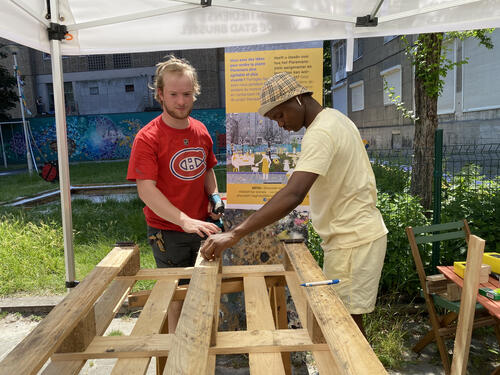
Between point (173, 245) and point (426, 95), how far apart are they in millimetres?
4470

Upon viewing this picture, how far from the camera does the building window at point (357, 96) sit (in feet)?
74.2

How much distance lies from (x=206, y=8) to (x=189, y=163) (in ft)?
4.10

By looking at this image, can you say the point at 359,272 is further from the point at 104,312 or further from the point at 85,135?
the point at 85,135

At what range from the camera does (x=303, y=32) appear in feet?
10.1

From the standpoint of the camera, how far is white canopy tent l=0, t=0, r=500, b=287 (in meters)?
2.85

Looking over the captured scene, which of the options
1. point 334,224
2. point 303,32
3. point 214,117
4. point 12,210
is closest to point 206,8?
point 303,32

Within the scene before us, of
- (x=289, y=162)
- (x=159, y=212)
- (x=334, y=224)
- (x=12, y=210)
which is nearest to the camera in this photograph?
(x=334, y=224)

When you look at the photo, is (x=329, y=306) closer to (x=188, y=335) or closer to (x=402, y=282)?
(x=188, y=335)

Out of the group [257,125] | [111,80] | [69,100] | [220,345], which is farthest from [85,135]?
[220,345]

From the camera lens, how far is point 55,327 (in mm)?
1436

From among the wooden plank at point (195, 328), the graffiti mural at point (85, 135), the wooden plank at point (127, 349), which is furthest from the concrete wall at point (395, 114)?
the wooden plank at point (127, 349)

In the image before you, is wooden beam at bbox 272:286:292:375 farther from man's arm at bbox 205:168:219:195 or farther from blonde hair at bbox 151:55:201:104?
blonde hair at bbox 151:55:201:104

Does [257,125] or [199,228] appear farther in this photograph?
[257,125]

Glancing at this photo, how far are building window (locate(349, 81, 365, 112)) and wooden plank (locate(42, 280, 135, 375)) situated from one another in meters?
21.9
